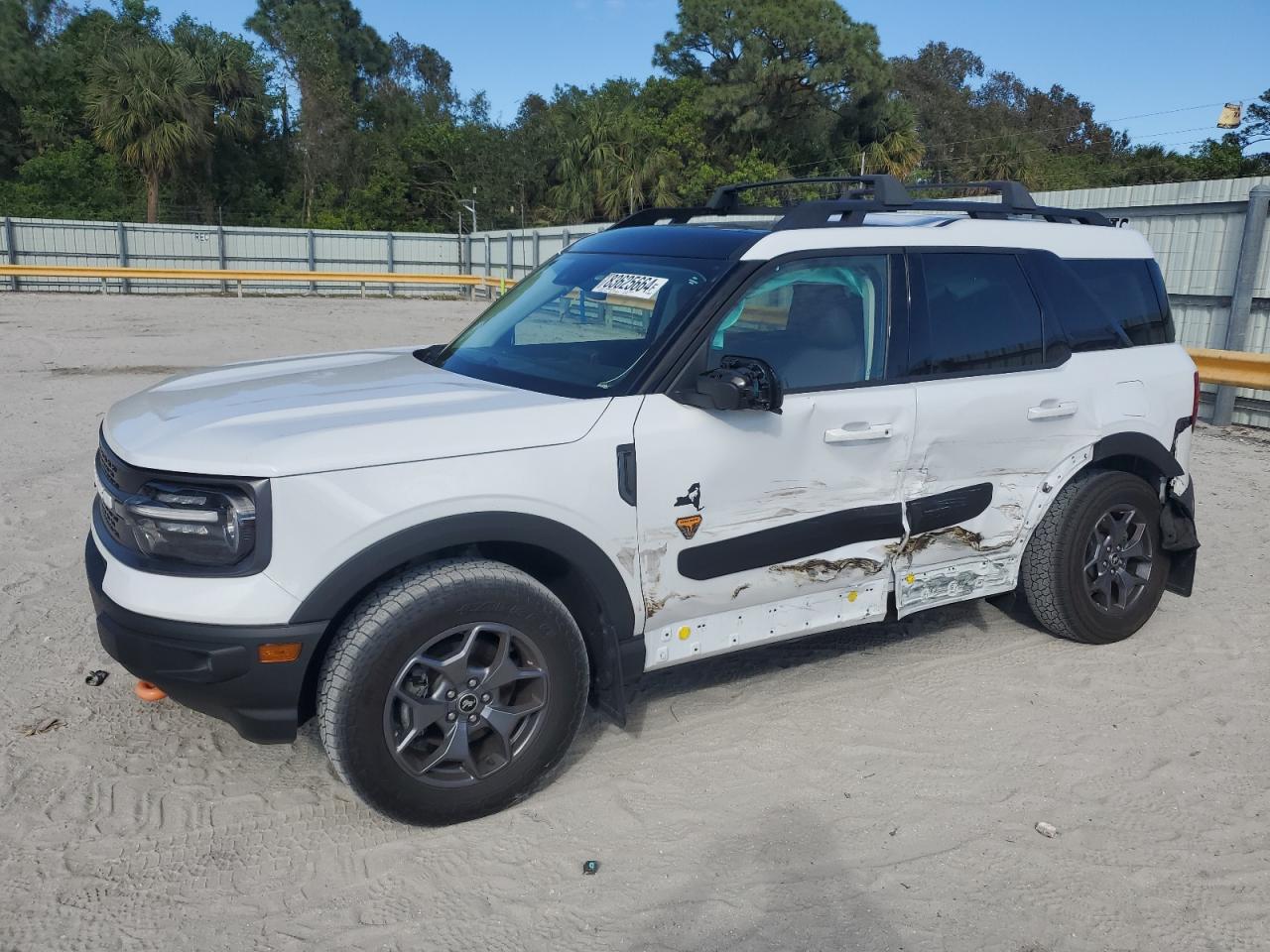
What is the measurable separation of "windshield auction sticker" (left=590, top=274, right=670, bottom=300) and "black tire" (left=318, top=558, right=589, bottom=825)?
4.13ft

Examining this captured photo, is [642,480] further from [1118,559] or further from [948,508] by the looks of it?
[1118,559]

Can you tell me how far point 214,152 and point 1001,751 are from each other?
4418cm

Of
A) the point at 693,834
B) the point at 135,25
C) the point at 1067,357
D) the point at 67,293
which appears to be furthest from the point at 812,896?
the point at 135,25

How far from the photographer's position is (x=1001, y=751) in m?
3.93

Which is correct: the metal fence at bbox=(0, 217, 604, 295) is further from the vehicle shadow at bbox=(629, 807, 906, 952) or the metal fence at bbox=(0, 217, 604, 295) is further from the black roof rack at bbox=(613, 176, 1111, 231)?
the vehicle shadow at bbox=(629, 807, 906, 952)

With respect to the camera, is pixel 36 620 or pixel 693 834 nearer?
pixel 693 834

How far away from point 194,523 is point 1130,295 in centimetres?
419

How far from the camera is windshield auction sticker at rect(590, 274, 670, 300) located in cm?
396

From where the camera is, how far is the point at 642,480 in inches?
136

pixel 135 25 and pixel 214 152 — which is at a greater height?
pixel 135 25

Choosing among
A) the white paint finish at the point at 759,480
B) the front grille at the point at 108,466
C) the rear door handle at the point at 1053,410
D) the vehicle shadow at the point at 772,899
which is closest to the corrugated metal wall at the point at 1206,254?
the rear door handle at the point at 1053,410

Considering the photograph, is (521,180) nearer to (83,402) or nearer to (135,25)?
(135,25)

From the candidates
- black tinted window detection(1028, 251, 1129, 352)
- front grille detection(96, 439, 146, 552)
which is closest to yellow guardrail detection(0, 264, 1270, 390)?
black tinted window detection(1028, 251, 1129, 352)

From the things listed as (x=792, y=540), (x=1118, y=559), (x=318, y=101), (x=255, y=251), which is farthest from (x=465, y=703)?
(x=318, y=101)
